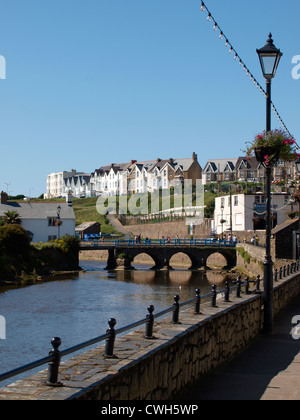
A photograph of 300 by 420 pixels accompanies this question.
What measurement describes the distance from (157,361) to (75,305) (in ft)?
98.9

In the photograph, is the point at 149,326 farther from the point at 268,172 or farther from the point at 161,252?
the point at 161,252

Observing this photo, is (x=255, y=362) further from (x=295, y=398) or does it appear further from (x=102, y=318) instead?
(x=102, y=318)

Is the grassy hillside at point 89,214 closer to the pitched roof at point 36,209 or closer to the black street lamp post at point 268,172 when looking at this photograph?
the pitched roof at point 36,209

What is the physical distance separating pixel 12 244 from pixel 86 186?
12377cm

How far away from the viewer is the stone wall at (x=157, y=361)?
595 cm

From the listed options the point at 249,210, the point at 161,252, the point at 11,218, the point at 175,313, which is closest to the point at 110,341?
the point at 175,313

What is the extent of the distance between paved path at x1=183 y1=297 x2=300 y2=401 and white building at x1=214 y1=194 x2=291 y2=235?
2327 inches

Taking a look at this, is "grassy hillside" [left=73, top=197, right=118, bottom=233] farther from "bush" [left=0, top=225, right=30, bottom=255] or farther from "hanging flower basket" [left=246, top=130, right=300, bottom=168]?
"hanging flower basket" [left=246, top=130, right=300, bottom=168]

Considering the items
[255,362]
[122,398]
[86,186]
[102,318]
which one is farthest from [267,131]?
[86,186]

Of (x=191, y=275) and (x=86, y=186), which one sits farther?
(x=86, y=186)

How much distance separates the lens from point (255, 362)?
38.2ft

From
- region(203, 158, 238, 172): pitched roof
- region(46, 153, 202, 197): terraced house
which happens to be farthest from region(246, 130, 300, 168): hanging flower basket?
region(203, 158, 238, 172): pitched roof

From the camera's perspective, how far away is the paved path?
9062 millimetres

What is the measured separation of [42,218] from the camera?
2815 inches
